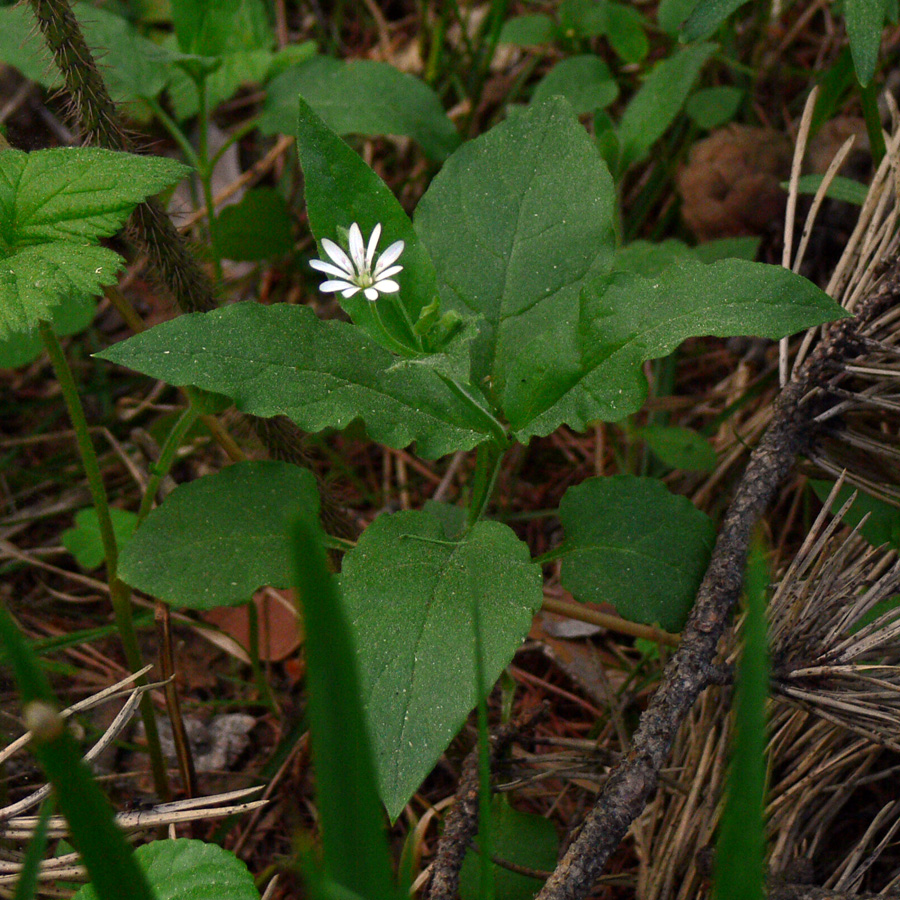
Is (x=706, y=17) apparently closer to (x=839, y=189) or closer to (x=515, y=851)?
(x=839, y=189)

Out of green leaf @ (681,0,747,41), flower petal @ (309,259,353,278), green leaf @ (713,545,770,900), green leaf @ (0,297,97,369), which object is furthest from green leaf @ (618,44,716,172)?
green leaf @ (713,545,770,900)

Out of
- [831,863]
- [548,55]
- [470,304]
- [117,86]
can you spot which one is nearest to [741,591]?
[831,863]

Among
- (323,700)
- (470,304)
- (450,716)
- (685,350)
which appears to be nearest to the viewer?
(323,700)

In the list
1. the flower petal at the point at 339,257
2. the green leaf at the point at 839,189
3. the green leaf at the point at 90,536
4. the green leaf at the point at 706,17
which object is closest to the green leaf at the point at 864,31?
the green leaf at the point at 706,17

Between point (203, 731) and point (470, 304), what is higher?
point (470, 304)

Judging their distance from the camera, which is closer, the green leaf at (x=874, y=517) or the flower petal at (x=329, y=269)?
the flower petal at (x=329, y=269)

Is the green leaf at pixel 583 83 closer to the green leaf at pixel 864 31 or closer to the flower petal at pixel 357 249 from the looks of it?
the green leaf at pixel 864 31

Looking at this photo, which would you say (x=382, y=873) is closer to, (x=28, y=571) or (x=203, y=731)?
(x=203, y=731)
